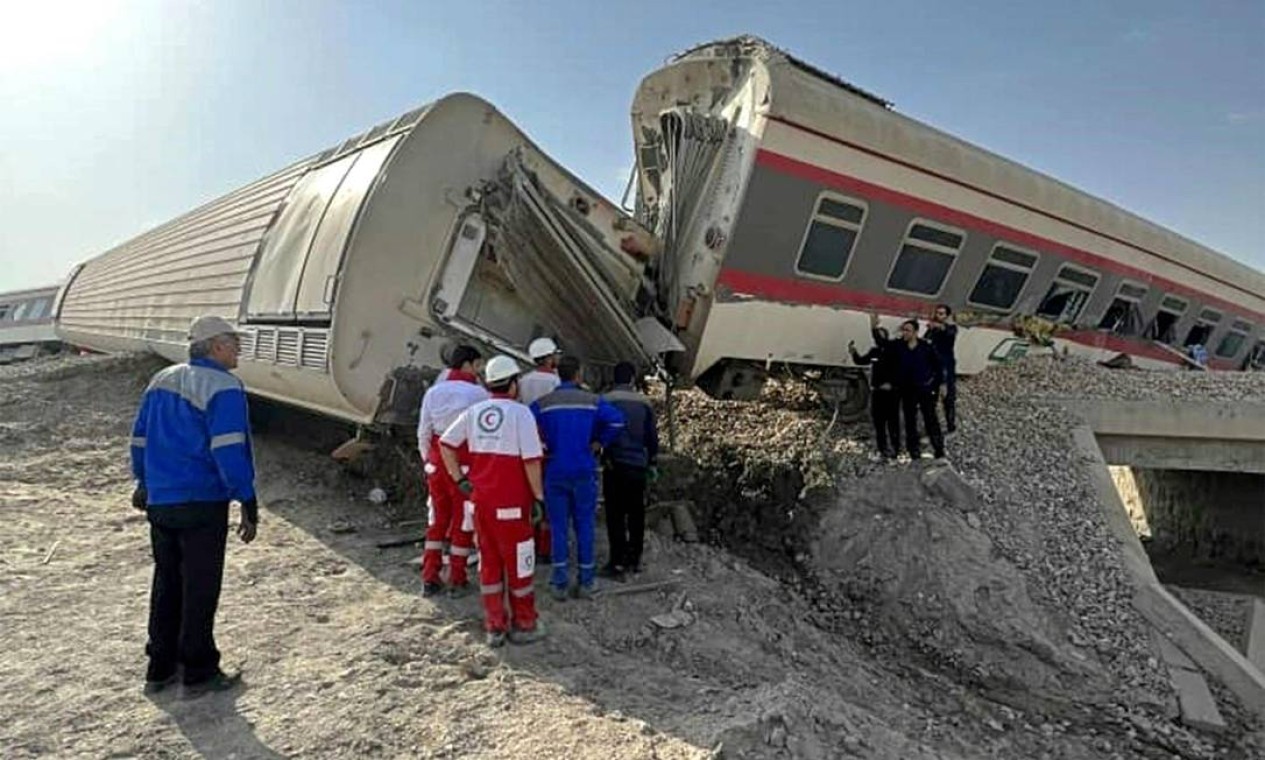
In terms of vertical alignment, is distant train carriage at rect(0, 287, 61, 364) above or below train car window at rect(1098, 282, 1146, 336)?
below

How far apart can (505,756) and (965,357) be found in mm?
8156

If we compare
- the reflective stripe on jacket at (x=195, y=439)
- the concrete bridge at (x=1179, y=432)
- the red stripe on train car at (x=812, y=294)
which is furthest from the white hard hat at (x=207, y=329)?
the concrete bridge at (x=1179, y=432)

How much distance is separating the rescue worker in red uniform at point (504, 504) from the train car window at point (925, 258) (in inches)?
211

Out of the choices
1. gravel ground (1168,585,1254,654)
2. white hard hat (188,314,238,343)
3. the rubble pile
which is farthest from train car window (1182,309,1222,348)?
white hard hat (188,314,238,343)

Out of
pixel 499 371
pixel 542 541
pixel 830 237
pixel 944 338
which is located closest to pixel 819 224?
pixel 830 237

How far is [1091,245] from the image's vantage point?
10.4 m

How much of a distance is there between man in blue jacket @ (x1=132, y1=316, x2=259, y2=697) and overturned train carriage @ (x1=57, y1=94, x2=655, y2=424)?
1682 millimetres

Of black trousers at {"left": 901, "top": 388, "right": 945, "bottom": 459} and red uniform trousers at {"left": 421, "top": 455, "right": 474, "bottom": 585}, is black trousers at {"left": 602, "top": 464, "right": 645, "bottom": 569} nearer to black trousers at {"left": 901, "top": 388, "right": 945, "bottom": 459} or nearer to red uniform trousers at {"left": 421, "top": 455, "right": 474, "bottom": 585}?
red uniform trousers at {"left": 421, "top": 455, "right": 474, "bottom": 585}

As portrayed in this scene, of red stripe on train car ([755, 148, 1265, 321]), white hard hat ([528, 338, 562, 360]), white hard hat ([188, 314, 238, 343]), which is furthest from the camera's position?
red stripe on train car ([755, 148, 1265, 321])

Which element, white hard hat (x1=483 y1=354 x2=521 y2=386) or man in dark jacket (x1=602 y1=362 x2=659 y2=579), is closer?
white hard hat (x1=483 y1=354 x2=521 y2=386)

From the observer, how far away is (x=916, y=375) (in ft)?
23.3

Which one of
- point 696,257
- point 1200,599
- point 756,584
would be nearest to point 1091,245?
point 1200,599

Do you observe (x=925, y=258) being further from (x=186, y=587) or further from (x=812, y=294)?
(x=186, y=587)

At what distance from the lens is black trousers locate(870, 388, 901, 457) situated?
747 cm
